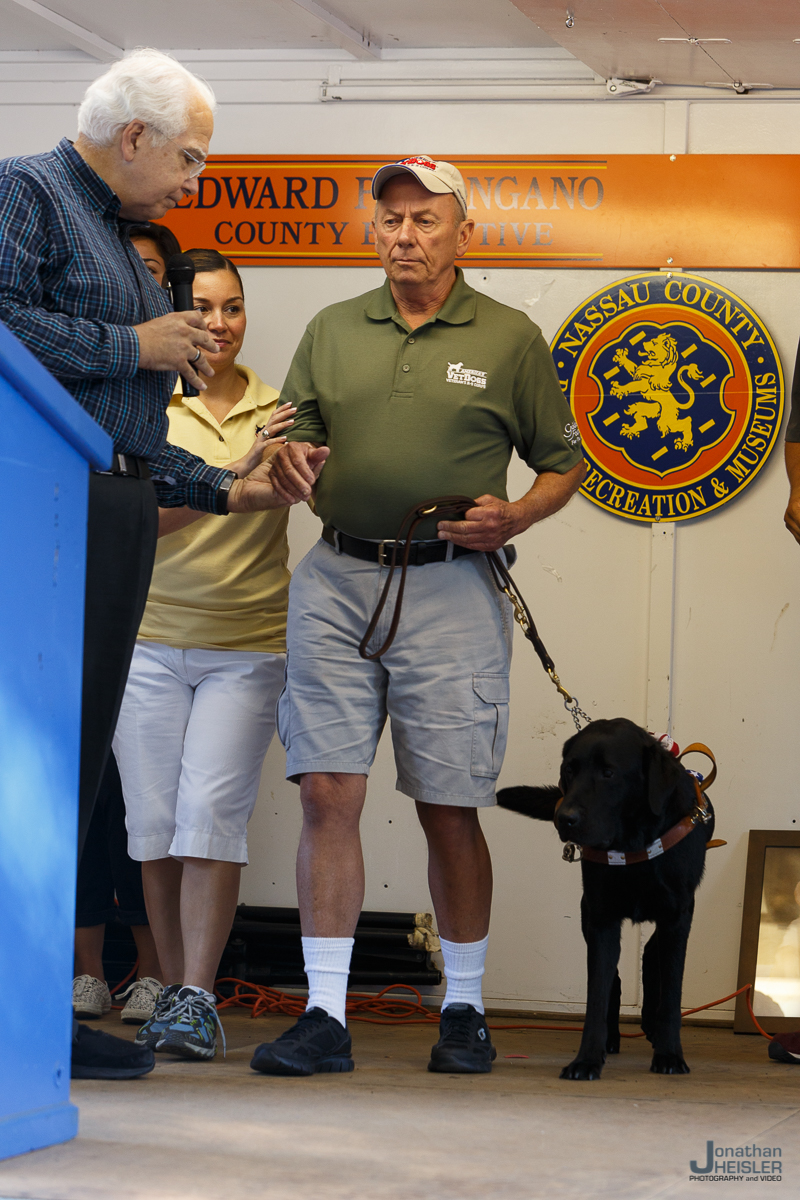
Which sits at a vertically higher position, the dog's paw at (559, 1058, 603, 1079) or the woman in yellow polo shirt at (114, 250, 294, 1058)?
the woman in yellow polo shirt at (114, 250, 294, 1058)

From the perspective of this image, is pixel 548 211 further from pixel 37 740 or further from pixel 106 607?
pixel 37 740

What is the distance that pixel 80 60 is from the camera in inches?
148

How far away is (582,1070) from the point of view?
2.34 m

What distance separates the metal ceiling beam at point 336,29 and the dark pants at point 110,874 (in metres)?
2.07

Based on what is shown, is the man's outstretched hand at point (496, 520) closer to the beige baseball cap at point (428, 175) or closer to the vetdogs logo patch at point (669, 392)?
the beige baseball cap at point (428, 175)

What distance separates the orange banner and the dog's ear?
5.30 feet

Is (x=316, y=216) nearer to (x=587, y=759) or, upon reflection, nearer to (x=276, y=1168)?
(x=587, y=759)

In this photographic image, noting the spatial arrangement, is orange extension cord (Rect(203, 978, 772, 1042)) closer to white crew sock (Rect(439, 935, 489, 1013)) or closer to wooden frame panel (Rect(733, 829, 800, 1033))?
wooden frame panel (Rect(733, 829, 800, 1033))

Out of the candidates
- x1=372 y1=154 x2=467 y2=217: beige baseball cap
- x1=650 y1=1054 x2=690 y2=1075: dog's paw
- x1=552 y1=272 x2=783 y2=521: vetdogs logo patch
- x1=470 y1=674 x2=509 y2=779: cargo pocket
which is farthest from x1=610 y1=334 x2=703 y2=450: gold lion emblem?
x1=650 y1=1054 x2=690 y2=1075: dog's paw

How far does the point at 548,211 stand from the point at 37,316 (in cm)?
209

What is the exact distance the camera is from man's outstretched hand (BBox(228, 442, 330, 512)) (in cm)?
231

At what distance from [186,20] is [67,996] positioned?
2992mm

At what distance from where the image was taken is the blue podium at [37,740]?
137 cm

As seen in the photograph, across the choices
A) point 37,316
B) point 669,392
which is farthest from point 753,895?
point 37,316
